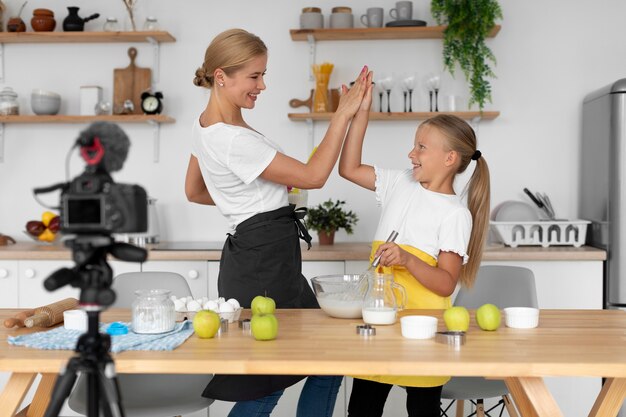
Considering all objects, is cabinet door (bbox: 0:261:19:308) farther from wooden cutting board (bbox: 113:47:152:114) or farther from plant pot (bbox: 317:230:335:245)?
plant pot (bbox: 317:230:335:245)

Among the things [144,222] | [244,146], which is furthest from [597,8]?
[144,222]

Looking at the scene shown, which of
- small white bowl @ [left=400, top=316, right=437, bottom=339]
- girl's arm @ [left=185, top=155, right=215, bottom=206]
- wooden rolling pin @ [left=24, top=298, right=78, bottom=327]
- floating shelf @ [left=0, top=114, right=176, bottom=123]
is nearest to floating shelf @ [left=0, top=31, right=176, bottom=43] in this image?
floating shelf @ [left=0, top=114, right=176, bottom=123]

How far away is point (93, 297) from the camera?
3.97ft

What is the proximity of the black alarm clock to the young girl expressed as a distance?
173 centimetres

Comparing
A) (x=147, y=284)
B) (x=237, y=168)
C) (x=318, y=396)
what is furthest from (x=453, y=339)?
(x=147, y=284)

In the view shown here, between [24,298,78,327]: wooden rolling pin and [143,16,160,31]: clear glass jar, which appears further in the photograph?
[143,16,160,31]: clear glass jar

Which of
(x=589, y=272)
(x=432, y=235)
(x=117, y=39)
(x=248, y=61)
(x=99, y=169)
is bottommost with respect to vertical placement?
(x=589, y=272)

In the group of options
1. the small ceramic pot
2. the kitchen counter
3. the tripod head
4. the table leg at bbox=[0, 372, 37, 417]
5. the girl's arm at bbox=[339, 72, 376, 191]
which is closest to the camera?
the tripod head

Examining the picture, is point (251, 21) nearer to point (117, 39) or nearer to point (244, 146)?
point (117, 39)

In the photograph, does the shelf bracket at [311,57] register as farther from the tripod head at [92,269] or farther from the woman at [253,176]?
the tripod head at [92,269]

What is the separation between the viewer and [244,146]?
2.19 meters

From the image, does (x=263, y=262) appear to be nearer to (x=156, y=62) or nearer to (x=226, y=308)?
(x=226, y=308)

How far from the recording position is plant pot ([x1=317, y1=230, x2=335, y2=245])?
3.75 metres

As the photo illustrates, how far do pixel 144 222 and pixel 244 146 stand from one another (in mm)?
928
